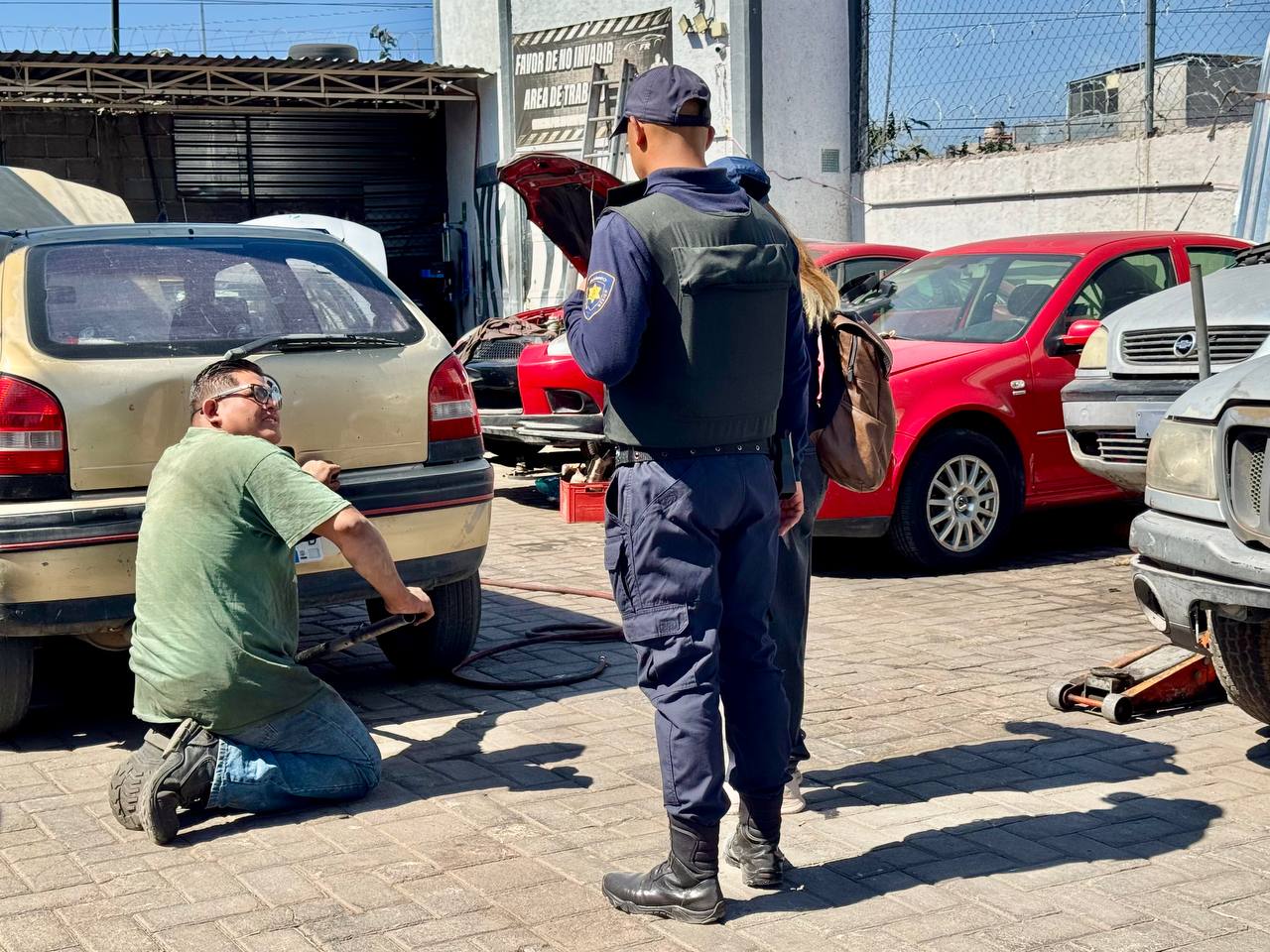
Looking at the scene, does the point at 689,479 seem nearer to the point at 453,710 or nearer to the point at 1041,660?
the point at 453,710

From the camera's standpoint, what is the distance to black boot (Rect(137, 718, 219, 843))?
159 inches

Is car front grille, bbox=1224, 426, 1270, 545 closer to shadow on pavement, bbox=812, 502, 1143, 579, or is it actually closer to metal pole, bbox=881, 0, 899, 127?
shadow on pavement, bbox=812, 502, 1143, 579

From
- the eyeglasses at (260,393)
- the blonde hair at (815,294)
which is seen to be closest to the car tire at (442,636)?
the eyeglasses at (260,393)

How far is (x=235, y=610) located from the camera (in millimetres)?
4312

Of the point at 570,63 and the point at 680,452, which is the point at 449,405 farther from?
the point at 570,63

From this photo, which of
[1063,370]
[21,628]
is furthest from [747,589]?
[1063,370]

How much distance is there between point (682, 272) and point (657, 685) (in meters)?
0.98

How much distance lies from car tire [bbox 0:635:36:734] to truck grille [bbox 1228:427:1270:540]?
148 inches

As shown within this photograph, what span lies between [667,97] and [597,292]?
0.51 metres

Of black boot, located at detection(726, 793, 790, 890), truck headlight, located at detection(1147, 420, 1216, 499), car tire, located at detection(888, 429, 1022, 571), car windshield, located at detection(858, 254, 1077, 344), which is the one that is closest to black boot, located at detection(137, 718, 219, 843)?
black boot, located at detection(726, 793, 790, 890)

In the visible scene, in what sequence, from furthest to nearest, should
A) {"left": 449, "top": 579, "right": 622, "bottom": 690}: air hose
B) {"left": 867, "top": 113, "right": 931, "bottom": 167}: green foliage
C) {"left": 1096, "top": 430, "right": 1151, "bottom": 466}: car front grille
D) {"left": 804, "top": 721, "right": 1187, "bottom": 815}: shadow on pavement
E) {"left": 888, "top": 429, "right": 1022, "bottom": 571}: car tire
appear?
{"left": 867, "top": 113, "right": 931, "bottom": 167}: green foliage, {"left": 888, "top": 429, "right": 1022, "bottom": 571}: car tire, {"left": 1096, "top": 430, "right": 1151, "bottom": 466}: car front grille, {"left": 449, "top": 579, "right": 622, "bottom": 690}: air hose, {"left": 804, "top": 721, "right": 1187, "bottom": 815}: shadow on pavement

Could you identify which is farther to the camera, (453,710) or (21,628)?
(453,710)

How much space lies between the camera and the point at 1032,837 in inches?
159

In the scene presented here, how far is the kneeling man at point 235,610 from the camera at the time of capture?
4.19 metres
